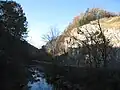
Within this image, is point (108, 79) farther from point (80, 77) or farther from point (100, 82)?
point (80, 77)

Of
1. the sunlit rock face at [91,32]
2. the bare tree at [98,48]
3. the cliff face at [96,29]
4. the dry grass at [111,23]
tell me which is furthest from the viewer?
the dry grass at [111,23]

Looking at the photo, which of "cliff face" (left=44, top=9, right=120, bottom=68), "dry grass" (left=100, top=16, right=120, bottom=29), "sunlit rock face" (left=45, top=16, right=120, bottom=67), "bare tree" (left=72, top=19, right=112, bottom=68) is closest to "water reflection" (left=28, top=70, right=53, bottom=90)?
"bare tree" (left=72, top=19, right=112, bottom=68)

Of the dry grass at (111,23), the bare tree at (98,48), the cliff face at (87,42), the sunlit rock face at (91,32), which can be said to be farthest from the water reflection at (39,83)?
the dry grass at (111,23)

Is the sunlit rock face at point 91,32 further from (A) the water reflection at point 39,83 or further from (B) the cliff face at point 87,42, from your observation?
(A) the water reflection at point 39,83

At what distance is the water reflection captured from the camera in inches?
909

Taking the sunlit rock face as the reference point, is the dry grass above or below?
above

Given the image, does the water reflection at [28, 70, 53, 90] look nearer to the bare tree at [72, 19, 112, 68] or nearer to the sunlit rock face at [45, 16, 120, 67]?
the bare tree at [72, 19, 112, 68]

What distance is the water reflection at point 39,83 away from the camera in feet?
75.7

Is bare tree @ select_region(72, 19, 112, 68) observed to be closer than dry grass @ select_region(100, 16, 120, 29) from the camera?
Yes

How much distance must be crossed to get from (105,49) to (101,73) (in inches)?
207

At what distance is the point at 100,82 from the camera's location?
61.8 feet

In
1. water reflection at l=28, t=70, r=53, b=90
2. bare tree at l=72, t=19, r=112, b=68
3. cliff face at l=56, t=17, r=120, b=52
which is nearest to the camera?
water reflection at l=28, t=70, r=53, b=90

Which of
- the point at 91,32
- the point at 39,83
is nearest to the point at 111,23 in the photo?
the point at 91,32

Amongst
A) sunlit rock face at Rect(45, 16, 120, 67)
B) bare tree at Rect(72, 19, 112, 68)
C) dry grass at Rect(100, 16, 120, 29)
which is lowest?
bare tree at Rect(72, 19, 112, 68)
